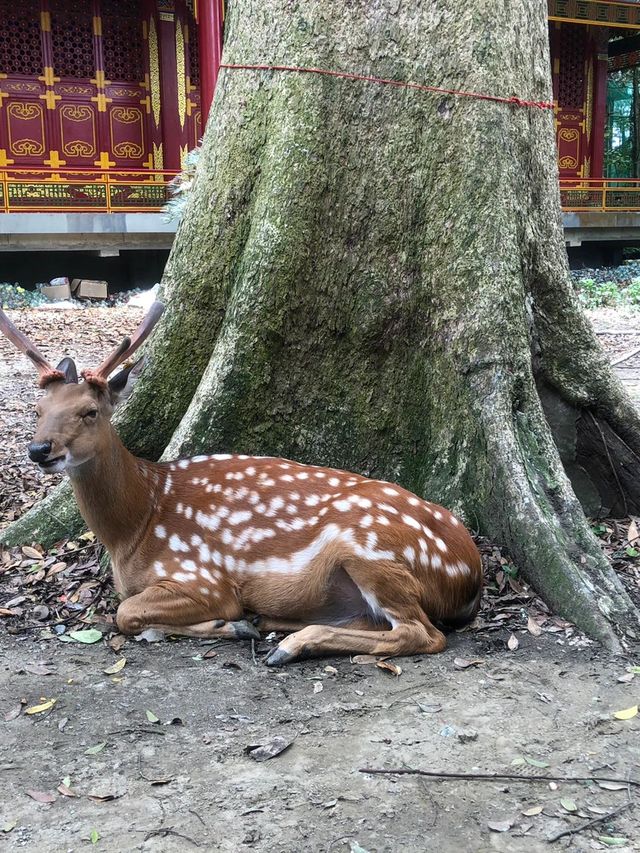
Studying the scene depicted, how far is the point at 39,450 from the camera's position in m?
3.56

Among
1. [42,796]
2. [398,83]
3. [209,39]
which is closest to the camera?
[42,796]

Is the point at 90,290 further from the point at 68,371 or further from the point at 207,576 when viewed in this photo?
the point at 207,576

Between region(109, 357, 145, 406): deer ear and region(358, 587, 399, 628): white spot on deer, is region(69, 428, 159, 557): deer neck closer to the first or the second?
region(109, 357, 145, 406): deer ear

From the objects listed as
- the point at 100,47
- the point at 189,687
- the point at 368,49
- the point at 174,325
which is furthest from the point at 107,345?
the point at 100,47

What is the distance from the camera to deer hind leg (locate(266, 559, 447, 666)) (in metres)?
3.65

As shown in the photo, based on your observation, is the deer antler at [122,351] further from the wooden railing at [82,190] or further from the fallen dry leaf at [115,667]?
the wooden railing at [82,190]

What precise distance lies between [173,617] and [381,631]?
0.91m

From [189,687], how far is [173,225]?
15.2 m

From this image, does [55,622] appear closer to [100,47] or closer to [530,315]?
[530,315]

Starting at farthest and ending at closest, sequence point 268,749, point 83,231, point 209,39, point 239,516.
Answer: point 83,231 < point 209,39 < point 239,516 < point 268,749

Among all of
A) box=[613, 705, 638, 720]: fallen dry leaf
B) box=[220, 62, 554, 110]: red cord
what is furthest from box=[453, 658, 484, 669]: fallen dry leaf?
box=[220, 62, 554, 110]: red cord

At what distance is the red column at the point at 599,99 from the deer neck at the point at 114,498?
2286cm

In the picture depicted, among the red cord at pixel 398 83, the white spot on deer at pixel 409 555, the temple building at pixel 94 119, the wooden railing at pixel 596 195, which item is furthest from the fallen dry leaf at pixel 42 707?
the wooden railing at pixel 596 195

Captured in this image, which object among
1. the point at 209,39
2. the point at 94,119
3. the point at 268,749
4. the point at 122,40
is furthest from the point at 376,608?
the point at 122,40
